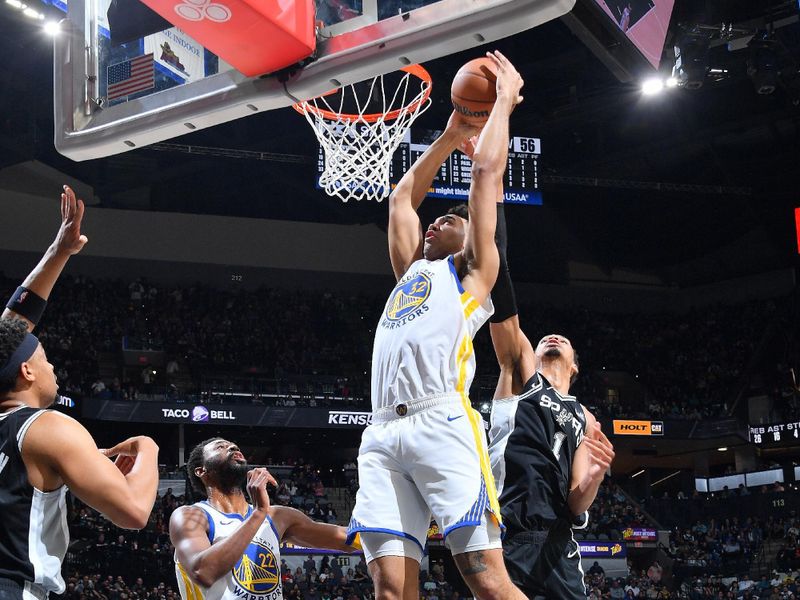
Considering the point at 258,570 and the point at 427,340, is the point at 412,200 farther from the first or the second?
the point at 258,570

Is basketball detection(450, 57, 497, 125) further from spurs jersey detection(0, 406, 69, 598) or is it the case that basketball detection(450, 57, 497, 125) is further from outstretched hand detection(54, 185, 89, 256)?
spurs jersey detection(0, 406, 69, 598)

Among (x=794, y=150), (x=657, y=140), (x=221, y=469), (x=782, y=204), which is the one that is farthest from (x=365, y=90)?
(x=782, y=204)

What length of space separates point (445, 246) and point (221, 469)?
153cm

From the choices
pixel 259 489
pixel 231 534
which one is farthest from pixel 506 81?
pixel 231 534

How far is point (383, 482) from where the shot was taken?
11.9 ft

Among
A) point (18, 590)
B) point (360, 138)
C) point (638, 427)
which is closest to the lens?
point (18, 590)

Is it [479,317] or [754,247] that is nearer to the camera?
[479,317]

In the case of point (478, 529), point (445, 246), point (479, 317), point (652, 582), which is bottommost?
point (652, 582)

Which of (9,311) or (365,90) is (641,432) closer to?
(365,90)

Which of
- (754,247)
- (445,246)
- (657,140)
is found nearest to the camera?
(445,246)

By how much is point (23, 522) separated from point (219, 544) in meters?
1.47

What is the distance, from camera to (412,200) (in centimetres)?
444

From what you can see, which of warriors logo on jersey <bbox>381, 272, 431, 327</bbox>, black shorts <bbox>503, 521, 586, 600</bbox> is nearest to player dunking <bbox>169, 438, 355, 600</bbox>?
black shorts <bbox>503, 521, 586, 600</bbox>

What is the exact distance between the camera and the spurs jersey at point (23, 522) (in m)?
2.71
